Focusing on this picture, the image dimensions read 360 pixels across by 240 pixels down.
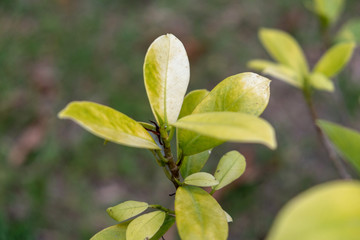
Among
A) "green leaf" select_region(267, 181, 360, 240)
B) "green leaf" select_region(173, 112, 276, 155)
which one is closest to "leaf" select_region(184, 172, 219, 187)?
"green leaf" select_region(173, 112, 276, 155)

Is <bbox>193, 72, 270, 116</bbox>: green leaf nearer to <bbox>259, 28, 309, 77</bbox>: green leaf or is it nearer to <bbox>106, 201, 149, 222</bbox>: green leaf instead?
<bbox>106, 201, 149, 222</bbox>: green leaf

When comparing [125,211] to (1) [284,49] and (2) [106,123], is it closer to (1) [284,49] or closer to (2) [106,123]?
(2) [106,123]

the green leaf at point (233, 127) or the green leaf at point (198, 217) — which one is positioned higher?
the green leaf at point (233, 127)

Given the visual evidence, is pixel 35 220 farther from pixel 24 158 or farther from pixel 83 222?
pixel 24 158

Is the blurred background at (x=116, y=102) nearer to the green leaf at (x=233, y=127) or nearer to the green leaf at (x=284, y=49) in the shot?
the green leaf at (x=284, y=49)

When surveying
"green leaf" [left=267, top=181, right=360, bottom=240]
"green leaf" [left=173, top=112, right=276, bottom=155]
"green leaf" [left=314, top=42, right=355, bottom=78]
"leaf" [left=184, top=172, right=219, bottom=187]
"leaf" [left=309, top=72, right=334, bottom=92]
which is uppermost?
"green leaf" [left=173, top=112, right=276, bottom=155]

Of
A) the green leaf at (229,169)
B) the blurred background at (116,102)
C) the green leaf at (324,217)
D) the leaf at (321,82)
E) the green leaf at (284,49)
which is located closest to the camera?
the green leaf at (324,217)

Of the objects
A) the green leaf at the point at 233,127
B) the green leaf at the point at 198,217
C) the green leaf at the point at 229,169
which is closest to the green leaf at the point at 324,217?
the green leaf at the point at 233,127

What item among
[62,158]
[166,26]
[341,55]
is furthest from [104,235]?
[166,26]
